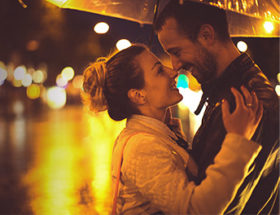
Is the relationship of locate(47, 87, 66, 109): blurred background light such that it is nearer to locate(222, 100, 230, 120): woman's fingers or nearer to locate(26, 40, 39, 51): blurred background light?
locate(26, 40, 39, 51): blurred background light

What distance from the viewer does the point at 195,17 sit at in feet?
8.47

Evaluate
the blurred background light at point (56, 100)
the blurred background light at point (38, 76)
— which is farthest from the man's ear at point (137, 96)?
the blurred background light at point (38, 76)

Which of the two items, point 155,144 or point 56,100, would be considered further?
point 56,100

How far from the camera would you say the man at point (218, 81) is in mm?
2242

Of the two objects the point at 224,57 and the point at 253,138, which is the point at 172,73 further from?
the point at 253,138

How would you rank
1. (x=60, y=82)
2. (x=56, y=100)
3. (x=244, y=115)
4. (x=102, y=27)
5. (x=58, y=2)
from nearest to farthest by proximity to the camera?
(x=244, y=115) < (x=58, y=2) < (x=102, y=27) < (x=56, y=100) < (x=60, y=82)

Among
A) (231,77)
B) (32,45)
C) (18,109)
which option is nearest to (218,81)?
(231,77)

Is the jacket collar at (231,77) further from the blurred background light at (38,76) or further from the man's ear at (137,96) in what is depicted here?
the blurred background light at (38,76)

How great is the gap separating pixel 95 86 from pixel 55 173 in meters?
7.32

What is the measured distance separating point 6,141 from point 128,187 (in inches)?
532

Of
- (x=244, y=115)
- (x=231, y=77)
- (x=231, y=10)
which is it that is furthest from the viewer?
(x=231, y=10)

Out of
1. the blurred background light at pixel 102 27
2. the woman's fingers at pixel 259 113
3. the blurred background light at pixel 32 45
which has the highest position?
the blurred background light at pixel 32 45

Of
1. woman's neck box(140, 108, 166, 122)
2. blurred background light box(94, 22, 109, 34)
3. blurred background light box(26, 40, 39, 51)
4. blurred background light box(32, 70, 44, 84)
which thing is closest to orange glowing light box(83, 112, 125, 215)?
blurred background light box(94, 22, 109, 34)

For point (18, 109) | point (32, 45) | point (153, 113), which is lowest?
point (18, 109)
